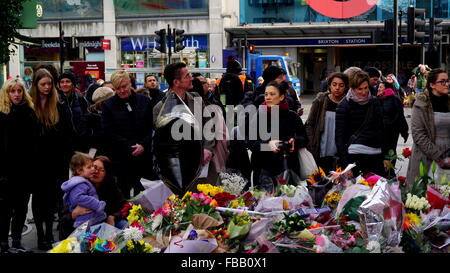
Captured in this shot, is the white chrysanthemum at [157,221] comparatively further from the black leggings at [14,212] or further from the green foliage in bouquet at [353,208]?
the black leggings at [14,212]

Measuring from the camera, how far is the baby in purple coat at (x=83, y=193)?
6609 mm

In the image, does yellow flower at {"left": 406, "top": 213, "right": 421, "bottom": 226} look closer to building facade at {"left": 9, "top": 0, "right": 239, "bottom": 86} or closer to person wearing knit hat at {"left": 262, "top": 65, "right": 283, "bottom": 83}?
person wearing knit hat at {"left": 262, "top": 65, "right": 283, "bottom": 83}

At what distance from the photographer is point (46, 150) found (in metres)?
7.38

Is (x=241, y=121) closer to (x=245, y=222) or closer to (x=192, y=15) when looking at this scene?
(x=245, y=222)

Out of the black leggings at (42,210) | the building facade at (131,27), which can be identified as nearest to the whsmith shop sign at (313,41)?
the building facade at (131,27)

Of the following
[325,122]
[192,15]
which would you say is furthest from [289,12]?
[325,122]

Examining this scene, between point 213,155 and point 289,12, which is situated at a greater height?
point 289,12

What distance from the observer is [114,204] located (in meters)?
6.91

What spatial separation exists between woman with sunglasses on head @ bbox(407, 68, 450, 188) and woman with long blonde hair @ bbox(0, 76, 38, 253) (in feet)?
12.5

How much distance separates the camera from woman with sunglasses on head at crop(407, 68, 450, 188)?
721cm

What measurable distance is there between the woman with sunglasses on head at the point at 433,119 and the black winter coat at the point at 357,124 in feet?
1.17

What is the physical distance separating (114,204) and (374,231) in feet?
11.0

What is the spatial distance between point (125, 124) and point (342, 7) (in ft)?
117

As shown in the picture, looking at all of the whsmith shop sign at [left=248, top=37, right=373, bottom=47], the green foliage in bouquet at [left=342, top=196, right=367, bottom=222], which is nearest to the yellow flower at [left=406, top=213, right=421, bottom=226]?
the green foliage in bouquet at [left=342, top=196, right=367, bottom=222]
